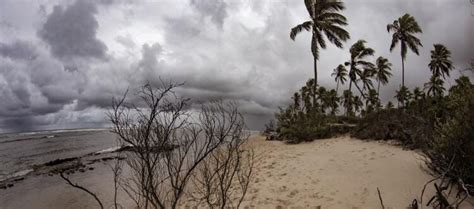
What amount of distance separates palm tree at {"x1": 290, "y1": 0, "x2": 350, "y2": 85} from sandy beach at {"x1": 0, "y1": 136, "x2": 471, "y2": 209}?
11149 millimetres

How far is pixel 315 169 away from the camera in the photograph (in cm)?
1171

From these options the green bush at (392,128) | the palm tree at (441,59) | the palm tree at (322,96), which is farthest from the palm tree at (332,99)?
the green bush at (392,128)

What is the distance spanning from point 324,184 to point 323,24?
1745 centimetres

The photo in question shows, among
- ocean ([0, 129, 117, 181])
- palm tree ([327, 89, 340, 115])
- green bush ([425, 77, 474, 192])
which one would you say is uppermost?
palm tree ([327, 89, 340, 115])

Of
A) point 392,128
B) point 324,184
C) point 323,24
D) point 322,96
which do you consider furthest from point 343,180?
point 322,96

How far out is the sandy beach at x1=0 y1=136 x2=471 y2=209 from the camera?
332 inches

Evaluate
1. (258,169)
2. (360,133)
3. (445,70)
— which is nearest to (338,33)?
(360,133)

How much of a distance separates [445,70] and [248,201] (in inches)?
1637

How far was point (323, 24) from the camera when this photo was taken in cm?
2509

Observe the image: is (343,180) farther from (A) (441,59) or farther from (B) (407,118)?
(A) (441,59)

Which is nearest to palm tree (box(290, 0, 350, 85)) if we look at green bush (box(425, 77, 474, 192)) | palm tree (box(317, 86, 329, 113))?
green bush (box(425, 77, 474, 192))

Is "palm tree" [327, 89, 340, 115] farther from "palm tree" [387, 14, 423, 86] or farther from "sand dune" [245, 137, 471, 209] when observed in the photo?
"sand dune" [245, 137, 471, 209]

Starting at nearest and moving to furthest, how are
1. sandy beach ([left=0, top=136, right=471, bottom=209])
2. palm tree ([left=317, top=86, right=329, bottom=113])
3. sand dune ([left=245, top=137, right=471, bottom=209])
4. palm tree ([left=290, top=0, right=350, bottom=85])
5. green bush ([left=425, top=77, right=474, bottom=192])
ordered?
green bush ([left=425, top=77, right=474, bottom=192]) < sand dune ([left=245, top=137, right=471, bottom=209]) < sandy beach ([left=0, top=136, right=471, bottom=209]) < palm tree ([left=290, top=0, right=350, bottom=85]) < palm tree ([left=317, top=86, right=329, bottom=113])

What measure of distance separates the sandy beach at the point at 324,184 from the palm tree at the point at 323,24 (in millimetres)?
11149
